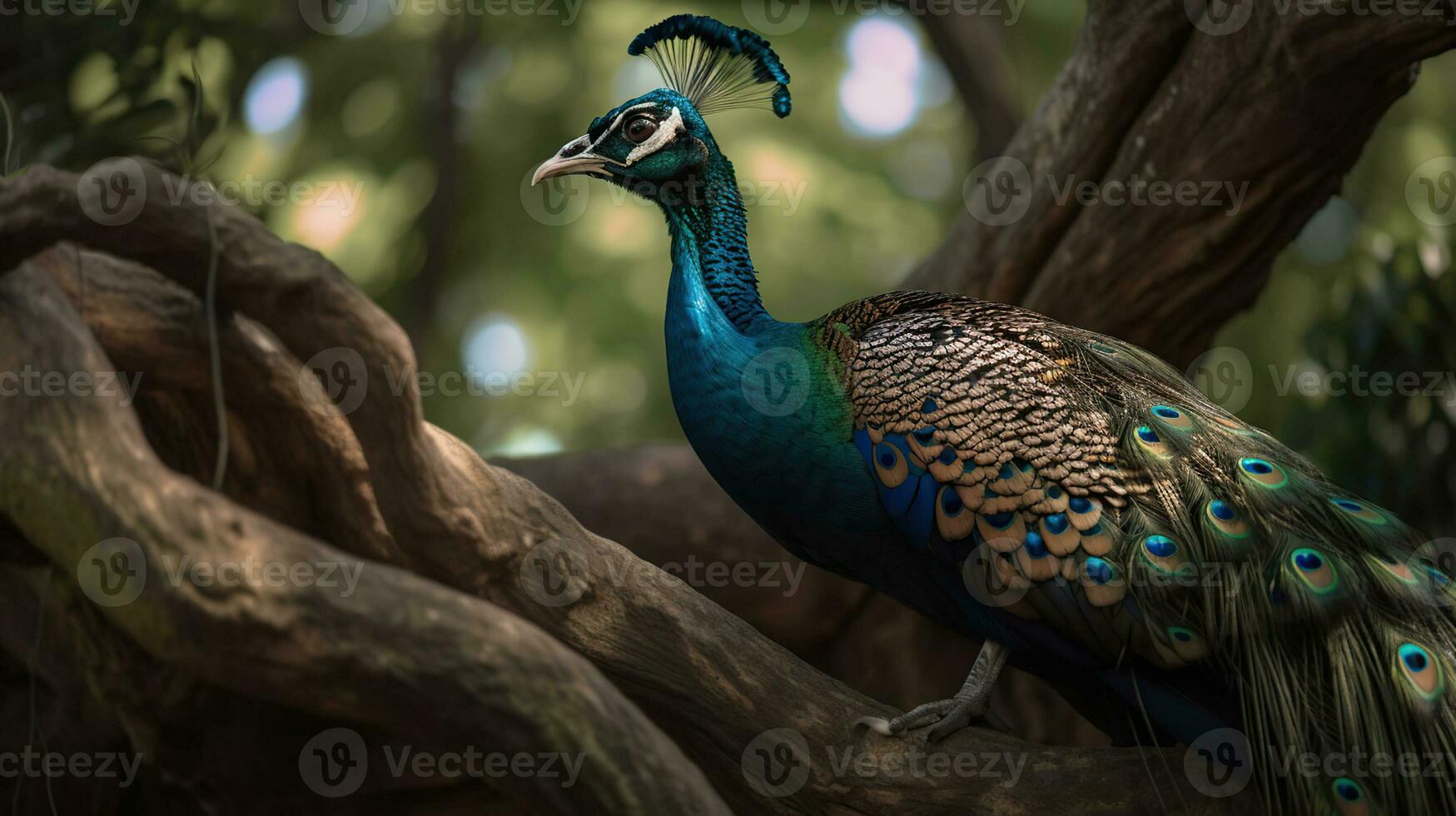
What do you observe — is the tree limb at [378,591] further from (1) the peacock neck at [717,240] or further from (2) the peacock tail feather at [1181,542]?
(1) the peacock neck at [717,240]

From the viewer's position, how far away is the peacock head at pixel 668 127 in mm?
4355

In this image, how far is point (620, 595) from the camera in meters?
3.62

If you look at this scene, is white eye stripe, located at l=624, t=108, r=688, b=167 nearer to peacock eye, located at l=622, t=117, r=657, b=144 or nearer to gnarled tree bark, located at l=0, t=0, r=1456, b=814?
peacock eye, located at l=622, t=117, r=657, b=144

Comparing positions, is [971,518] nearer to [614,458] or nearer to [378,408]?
[378,408]

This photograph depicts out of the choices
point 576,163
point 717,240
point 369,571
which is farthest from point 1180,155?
point 369,571

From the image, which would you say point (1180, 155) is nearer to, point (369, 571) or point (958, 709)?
point (958, 709)

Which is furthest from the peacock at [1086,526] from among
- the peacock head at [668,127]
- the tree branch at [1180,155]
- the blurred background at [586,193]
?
the blurred background at [586,193]

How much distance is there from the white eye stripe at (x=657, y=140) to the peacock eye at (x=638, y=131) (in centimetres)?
2

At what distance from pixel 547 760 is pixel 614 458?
4.54 m

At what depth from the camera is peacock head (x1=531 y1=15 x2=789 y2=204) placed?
14.3 feet

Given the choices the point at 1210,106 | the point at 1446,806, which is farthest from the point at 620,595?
the point at 1210,106

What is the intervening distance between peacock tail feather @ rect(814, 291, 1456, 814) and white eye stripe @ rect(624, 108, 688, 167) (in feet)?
3.60

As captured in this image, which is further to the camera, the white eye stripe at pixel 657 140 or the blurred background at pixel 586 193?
the blurred background at pixel 586 193

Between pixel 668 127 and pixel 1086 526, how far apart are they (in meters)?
1.93
